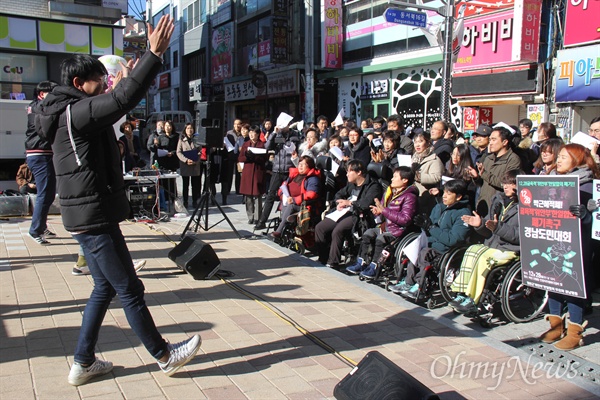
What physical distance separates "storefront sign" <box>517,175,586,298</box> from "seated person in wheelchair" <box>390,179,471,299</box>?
2.83 ft

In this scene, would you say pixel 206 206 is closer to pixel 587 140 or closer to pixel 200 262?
pixel 200 262

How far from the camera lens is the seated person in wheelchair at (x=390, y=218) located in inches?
245

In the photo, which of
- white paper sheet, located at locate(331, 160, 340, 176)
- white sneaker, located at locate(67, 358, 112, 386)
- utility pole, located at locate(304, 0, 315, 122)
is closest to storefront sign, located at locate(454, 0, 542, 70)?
utility pole, located at locate(304, 0, 315, 122)

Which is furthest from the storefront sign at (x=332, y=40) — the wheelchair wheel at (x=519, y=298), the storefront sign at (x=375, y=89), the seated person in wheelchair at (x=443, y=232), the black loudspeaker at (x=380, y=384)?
the black loudspeaker at (x=380, y=384)

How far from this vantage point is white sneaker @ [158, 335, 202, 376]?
12.1 feet

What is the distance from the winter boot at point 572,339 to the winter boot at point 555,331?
0.37ft

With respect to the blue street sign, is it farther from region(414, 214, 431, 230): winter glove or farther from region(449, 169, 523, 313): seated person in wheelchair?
region(449, 169, 523, 313): seated person in wheelchair

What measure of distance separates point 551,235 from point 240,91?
26.0m

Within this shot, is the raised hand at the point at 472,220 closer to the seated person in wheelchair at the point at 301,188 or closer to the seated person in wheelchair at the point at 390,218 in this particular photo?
the seated person in wheelchair at the point at 390,218

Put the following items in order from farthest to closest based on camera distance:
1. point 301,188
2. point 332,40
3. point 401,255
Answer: point 332,40, point 301,188, point 401,255

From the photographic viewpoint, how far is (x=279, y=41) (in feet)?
77.7

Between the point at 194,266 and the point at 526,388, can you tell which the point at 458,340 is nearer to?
the point at 526,388

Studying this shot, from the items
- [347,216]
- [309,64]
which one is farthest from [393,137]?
[309,64]

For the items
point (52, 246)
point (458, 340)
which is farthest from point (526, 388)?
point (52, 246)
